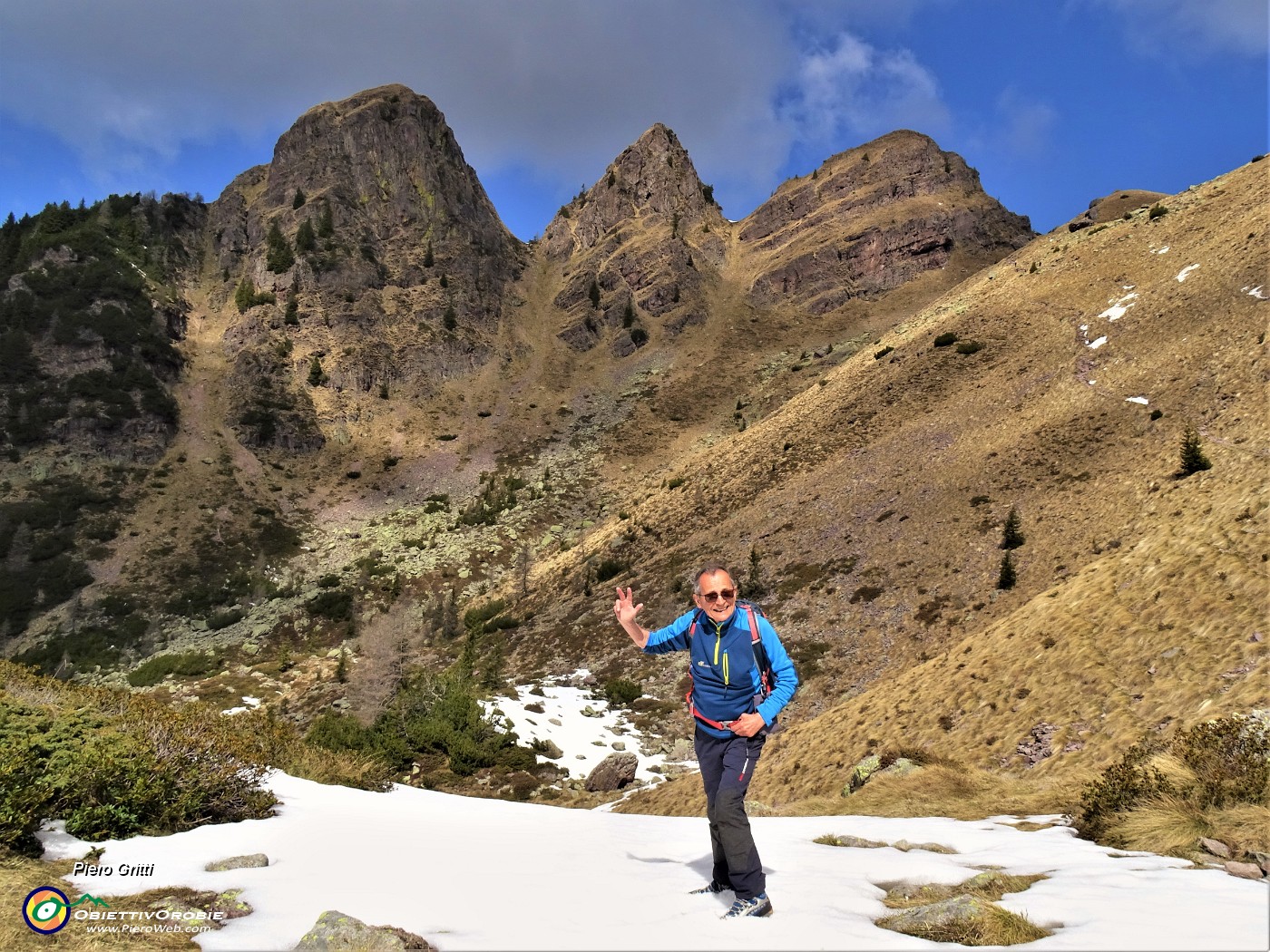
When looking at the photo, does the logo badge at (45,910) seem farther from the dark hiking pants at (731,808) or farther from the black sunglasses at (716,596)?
the black sunglasses at (716,596)

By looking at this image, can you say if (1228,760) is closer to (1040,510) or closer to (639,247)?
(1040,510)

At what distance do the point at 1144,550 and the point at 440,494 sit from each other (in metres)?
62.6

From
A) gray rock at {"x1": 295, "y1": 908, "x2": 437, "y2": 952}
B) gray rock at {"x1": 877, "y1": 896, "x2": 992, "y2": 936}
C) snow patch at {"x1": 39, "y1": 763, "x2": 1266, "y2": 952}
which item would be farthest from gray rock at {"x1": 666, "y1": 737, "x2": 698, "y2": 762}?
gray rock at {"x1": 295, "y1": 908, "x2": 437, "y2": 952}

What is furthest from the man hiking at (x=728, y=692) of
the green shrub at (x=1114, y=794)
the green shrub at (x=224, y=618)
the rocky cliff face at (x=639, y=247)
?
the rocky cliff face at (x=639, y=247)

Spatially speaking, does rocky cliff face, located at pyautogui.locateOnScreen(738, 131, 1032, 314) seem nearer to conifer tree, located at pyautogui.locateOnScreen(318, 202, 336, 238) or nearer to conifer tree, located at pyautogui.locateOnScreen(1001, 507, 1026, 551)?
conifer tree, located at pyautogui.locateOnScreen(318, 202, 336, 238)

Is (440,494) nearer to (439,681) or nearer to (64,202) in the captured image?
(439,681)

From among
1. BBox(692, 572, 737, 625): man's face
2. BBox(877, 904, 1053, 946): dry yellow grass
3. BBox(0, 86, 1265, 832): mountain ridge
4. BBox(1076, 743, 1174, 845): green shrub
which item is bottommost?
BBox(1076, 743, 1174, 845): green shrub

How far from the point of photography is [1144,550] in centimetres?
1495

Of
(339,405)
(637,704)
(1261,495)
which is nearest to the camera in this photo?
(1261,495)

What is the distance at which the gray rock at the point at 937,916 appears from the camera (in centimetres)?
397

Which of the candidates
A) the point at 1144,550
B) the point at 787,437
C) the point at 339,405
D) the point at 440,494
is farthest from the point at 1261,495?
the point at 339,405

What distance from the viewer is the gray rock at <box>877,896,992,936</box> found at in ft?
13.0

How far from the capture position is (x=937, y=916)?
A: 13.5ft

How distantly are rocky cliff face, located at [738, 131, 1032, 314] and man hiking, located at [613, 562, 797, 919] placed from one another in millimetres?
91897
